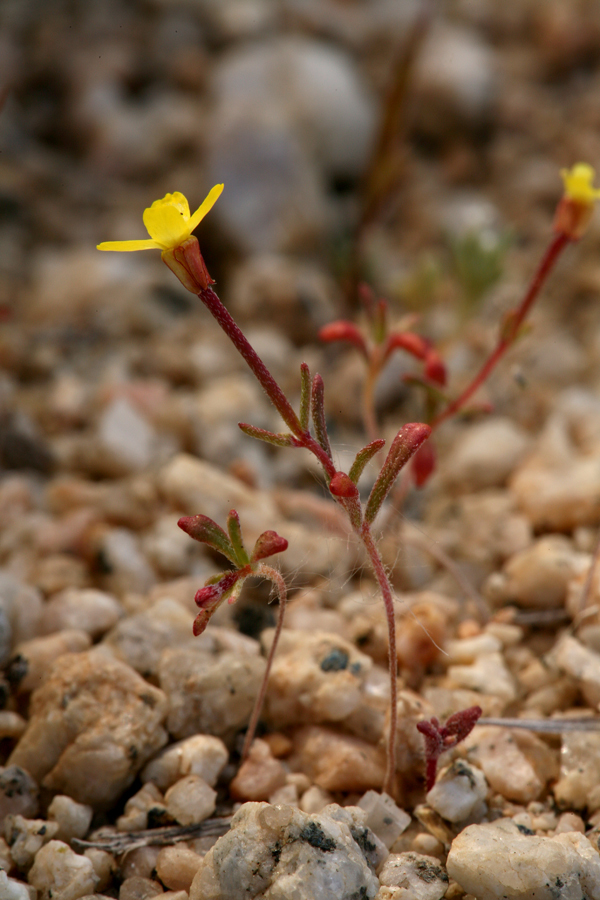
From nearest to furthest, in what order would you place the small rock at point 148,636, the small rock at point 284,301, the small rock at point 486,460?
the small rock at point 148,636, the small rock at point 486,460, the small rock at point 284,301

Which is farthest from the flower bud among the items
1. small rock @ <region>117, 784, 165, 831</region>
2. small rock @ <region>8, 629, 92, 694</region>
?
small rock @ <region>117, 784, 165, 831</region>

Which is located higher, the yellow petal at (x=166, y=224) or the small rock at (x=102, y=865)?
the yellow petal at (x=166, y=224)

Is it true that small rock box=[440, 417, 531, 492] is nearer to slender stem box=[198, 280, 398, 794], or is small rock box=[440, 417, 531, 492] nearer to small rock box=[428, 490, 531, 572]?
small rock box=[428, 490, 531, 572]

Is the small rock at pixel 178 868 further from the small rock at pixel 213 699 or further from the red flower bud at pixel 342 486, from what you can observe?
the red flower bud at pixel 342 486

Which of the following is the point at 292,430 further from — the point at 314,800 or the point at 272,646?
the point at 314,800

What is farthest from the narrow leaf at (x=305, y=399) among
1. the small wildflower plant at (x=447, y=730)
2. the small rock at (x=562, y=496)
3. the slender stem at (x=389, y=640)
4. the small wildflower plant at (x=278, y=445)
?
the small rock at (x=562, y=496)

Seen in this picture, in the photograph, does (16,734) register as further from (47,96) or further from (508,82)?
(508,82)
